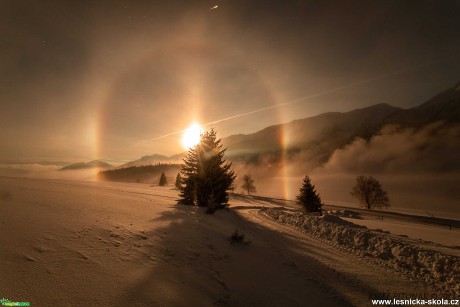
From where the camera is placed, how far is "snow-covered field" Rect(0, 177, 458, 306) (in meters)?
3.85

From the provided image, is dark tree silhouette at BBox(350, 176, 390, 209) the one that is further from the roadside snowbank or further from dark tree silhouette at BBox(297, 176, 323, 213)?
the roadside snowbank

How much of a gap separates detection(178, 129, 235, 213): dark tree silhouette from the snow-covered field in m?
11.3

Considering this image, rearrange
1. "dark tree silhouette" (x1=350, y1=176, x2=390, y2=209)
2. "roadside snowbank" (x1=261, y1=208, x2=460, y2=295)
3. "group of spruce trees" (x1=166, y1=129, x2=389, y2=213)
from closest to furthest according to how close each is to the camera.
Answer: "roadside snowbank" (x1=261, y1=208, x2=460, y2=295) < "group of spruce trees" (x1=166, y1=129, x2=389, y2=213) < "dark tree silhouette" (x1=350, y1=176, x2=390, y2=209)

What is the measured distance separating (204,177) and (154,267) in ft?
52.1

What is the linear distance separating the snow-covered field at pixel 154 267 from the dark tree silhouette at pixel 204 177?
11312 mm

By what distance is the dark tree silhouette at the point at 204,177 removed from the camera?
69.2 ft

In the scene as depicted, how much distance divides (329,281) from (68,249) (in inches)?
282

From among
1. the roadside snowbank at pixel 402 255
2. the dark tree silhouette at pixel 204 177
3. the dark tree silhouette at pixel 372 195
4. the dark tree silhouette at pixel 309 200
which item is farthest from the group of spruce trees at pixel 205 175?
the dark tree silhouette at pixel 372 195

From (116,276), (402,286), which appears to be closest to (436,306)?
(402,286)

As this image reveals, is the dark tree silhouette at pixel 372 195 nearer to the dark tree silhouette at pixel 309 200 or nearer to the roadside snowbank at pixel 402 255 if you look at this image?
the dark tree silhouette at pixel 309 200

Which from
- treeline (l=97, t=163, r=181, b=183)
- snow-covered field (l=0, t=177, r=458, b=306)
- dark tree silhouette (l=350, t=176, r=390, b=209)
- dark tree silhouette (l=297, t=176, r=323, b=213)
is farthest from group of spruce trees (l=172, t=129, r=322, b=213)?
treeline (l=97, t=163, r=181, b=183)

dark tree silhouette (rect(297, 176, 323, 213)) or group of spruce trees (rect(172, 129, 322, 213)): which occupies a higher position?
group of spruce trees (rect(172, 129, 322, 213))

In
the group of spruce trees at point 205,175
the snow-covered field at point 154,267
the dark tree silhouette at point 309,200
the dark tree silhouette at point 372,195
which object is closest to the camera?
the snow-covered field at point 154,267

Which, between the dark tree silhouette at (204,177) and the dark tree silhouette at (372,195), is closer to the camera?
the dark tree silhouette at (204,177)
